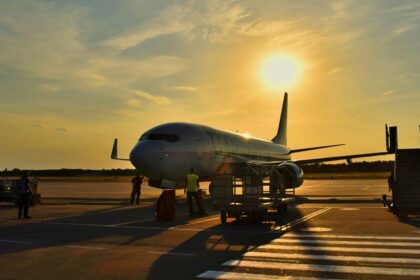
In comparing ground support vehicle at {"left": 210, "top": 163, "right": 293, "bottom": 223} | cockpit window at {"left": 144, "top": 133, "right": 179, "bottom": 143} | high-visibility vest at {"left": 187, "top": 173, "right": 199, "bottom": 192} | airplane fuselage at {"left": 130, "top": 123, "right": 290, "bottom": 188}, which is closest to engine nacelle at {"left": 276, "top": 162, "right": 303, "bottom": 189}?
airplane fuselage at {"left": 130, "top": 123, "right": 290, "bottom": 188}

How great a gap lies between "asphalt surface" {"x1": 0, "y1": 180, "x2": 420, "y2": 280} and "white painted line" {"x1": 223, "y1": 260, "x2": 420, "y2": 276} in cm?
2

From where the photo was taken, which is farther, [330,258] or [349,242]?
[349,242]

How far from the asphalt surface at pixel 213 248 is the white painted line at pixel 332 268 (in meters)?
0.02

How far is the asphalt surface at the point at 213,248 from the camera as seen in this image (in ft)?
26.5

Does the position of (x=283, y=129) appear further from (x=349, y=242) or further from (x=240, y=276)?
(x=240, y=276)

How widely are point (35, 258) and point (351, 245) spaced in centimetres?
711

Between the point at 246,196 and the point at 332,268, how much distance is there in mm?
8494

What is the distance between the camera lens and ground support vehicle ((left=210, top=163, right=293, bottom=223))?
15820 mm

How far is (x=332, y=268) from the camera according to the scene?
8.23 meters

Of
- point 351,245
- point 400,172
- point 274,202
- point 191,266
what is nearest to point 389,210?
point 400,172

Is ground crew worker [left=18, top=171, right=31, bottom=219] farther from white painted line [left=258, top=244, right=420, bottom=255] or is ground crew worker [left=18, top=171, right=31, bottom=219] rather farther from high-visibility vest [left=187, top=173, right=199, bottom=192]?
white painted line [left=258, top=244, right=420, bottom=255]

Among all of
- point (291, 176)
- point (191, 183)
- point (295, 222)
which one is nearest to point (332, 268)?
point (295, 222)

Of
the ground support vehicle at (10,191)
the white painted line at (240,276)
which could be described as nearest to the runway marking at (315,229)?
the white painted line at (240,276)

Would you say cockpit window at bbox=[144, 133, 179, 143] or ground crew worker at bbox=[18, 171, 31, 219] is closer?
ground crew worker at bbox=[18, 171, 31, 219]
